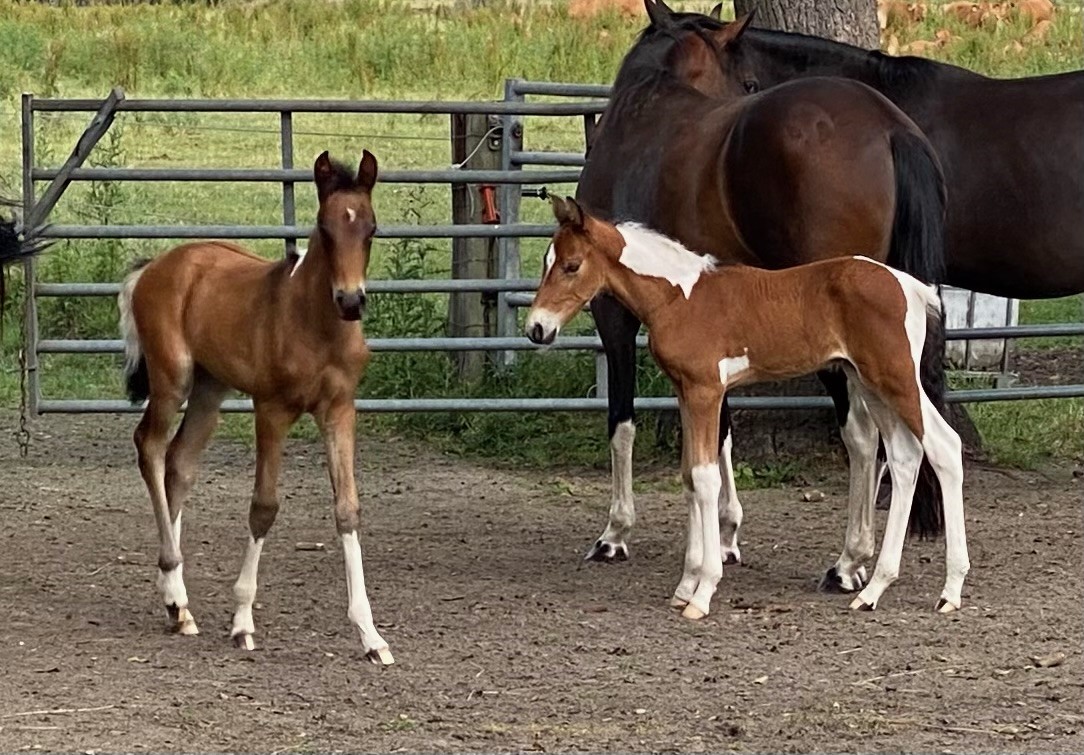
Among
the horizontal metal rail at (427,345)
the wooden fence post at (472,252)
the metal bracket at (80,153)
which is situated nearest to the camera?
the metal bracket at (80,153)

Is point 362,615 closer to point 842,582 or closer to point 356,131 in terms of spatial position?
point 842,582

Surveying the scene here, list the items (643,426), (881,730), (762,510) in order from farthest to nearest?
(643,426)
(762,510)
(881,730)

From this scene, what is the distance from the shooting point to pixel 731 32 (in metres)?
6.87

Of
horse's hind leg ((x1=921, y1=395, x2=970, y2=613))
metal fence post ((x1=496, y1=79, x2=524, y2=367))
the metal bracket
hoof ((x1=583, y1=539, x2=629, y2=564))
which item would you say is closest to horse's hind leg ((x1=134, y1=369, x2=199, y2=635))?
hoof ((x1=583, y1=539, x2=629, y2=564))

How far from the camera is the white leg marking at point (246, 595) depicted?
5.18 metres

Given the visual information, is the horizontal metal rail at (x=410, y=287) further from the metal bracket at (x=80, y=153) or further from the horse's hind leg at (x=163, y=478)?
the horse's hind leg at (x=163, y=478)

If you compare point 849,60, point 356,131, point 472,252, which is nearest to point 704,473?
point 849,60

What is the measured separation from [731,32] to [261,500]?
9.69 feet

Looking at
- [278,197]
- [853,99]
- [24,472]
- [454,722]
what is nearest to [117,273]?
[24,472]

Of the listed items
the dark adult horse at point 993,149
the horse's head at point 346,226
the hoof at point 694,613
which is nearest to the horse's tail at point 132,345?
the horse's head at point 346,226

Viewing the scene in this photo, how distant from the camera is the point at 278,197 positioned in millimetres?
14016

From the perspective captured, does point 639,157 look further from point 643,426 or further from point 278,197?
point 278,197

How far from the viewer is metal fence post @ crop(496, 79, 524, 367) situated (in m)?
8.42

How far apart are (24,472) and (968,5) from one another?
20.4 metres
